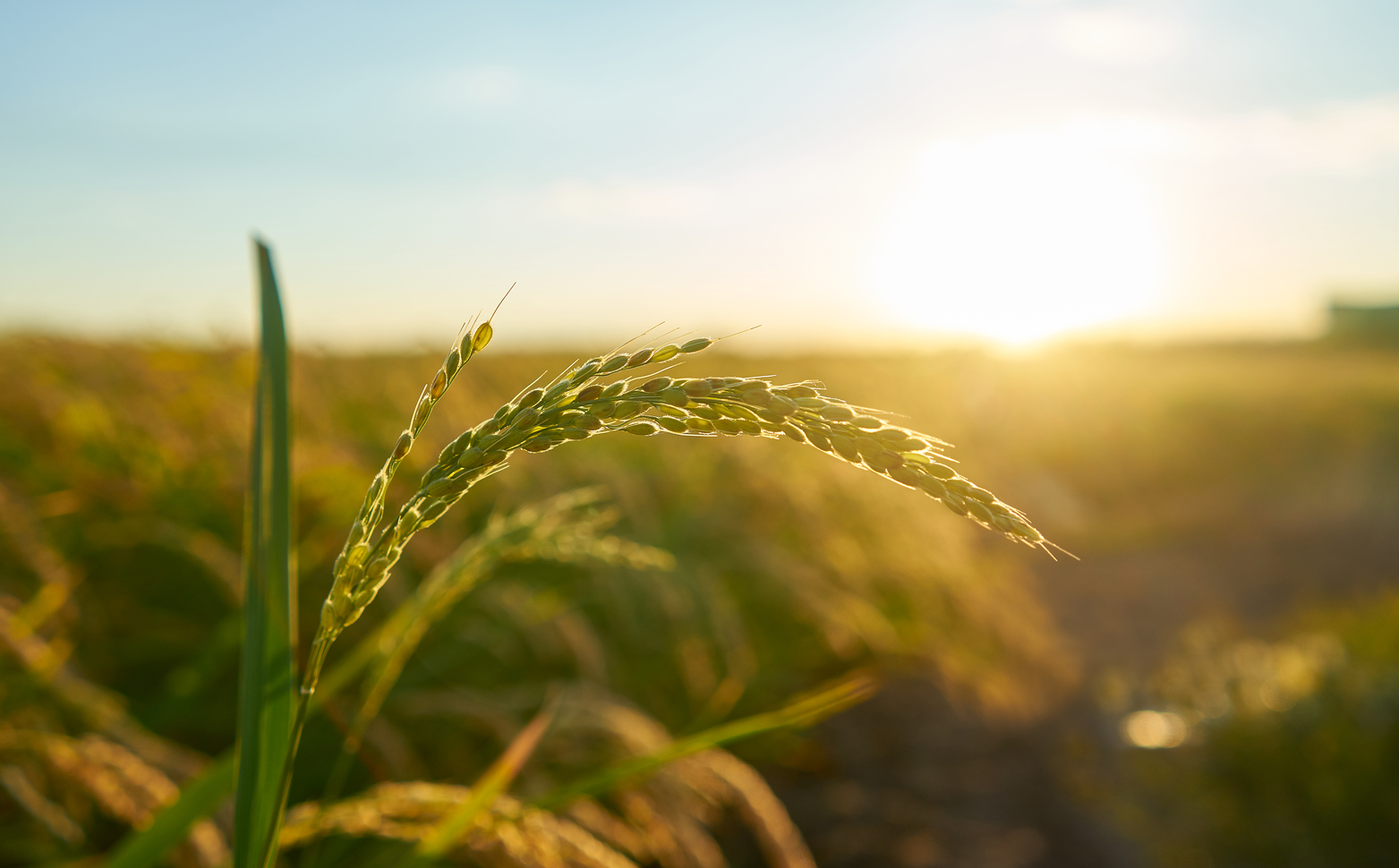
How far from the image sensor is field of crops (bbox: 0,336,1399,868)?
2014mm

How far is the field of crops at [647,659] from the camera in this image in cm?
201

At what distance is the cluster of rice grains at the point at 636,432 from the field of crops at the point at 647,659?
9.7 inches

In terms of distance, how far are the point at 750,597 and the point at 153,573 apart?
2735mm

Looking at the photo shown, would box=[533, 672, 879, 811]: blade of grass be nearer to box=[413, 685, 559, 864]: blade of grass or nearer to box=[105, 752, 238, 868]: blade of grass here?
box=[413, 685, 559, 864]: blade of grass

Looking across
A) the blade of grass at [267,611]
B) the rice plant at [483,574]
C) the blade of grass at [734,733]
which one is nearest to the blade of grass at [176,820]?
the rice plant at [483,574]

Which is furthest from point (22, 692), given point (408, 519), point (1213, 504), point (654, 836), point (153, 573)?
point (1213, 504)

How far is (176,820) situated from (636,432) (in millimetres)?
1089

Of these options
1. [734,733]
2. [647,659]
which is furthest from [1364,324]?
[734,733]

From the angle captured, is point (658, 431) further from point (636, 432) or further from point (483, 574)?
point (483, 574)

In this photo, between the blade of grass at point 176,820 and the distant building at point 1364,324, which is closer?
the blade of grass at point 176,820

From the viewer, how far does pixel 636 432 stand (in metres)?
0.71

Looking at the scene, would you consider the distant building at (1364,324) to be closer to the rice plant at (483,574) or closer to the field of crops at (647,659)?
the field of crops at (647,659)

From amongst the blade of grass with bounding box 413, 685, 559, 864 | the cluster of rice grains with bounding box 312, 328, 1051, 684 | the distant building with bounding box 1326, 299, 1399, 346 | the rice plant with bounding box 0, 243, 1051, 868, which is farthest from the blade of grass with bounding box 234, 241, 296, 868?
the distant building with bounding box 1326, 299, 1399, 346

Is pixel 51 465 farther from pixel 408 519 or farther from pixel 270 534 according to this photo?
pixel 408 519
